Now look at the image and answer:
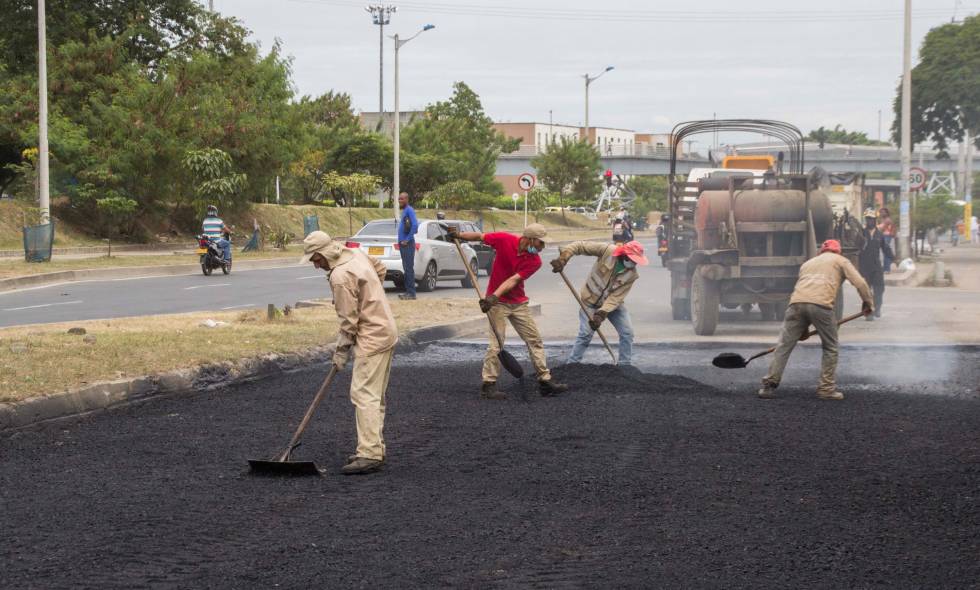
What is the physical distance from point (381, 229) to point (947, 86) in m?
23.0

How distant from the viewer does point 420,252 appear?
24.7 metres

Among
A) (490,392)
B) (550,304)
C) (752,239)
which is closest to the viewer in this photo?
(490,392)

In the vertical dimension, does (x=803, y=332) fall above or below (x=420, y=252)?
below

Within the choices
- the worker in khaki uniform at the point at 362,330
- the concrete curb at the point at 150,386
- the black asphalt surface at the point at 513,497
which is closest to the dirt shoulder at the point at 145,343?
the concrete curb at the point at 150,386

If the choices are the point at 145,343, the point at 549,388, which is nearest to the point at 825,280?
the point at 549,388

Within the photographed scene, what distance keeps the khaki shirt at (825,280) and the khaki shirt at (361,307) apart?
4.58m

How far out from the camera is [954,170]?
95688mm

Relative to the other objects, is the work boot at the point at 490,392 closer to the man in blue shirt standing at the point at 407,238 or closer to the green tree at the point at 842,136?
the man in blue shirt standing at the point at 407,238

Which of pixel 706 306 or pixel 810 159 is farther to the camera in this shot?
pixel 810 159

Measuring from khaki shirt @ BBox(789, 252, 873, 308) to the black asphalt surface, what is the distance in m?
0.90

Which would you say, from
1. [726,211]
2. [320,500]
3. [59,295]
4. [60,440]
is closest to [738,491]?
[320,500]

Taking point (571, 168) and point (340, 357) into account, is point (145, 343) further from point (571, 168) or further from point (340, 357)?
point (571, 168)

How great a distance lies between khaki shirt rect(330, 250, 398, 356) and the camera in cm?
766

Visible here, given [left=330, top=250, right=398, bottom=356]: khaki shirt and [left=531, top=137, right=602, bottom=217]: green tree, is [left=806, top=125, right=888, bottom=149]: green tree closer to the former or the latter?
[left=531, top=137, right=602, bottom=217]: green tree
